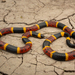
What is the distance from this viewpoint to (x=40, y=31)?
172 inches

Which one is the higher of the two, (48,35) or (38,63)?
(48,35)

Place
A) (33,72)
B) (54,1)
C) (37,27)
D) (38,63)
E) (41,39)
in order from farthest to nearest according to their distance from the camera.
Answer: (54,1) → (37,27) → (41,39) → (38,63) → (33,72)

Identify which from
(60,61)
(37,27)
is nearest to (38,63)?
(60,61)

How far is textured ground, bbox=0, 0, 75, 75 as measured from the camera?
3125 mm

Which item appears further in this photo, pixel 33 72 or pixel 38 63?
pixel 38 63

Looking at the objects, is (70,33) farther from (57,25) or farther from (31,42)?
(31,42)

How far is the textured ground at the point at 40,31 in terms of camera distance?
312 centimetres

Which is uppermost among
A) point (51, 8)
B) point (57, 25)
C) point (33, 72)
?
point (51, 8)

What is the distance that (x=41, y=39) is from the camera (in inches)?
158

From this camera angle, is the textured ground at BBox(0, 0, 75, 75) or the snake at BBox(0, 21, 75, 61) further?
the snake at BBox(0, 21, 75, 61)

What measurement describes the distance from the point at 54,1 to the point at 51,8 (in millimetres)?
554

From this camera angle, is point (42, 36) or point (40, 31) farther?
point (40, 31)

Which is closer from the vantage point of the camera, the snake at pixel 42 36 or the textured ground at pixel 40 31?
the textured ground at pixel 40 31

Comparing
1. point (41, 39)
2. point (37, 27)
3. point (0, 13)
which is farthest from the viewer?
point (0, 13)
